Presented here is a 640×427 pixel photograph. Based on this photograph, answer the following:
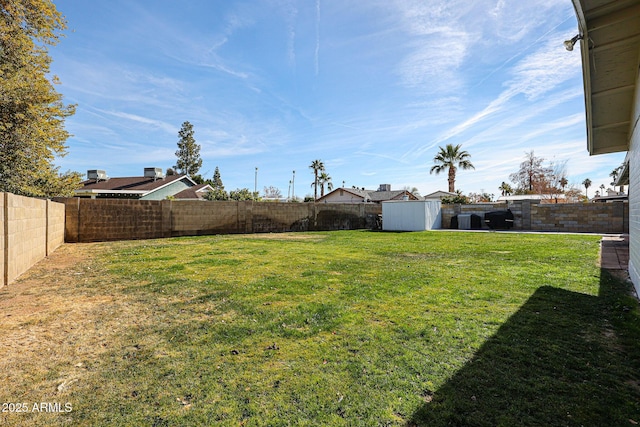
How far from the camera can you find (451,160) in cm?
2973

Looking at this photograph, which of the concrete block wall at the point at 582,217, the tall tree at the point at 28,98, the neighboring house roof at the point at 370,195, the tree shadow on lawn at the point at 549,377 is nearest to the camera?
the tree shadow on lawn at the point at 549,377

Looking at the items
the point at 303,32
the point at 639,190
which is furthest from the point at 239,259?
the point at 303,32

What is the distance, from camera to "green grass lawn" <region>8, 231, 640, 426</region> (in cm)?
183

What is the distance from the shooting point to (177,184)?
29891mm

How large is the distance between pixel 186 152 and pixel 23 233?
41.0m

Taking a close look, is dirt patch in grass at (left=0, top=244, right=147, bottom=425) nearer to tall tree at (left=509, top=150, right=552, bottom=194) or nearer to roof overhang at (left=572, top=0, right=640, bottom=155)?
roof overhang at (left=572, top=0, right=640, bottom=155)

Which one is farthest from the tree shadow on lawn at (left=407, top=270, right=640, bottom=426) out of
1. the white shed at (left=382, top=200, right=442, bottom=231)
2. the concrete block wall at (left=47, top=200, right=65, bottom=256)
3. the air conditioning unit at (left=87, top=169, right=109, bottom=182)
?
the air conditioning unit at (left=87, top=169, right=109, bottom=182)

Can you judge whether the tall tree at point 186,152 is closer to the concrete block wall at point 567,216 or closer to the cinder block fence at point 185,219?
the cinder block fence at point 185,219

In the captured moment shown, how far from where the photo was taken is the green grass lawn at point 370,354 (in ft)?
6.01

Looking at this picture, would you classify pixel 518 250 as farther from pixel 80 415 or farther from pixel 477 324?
pixel 80 415

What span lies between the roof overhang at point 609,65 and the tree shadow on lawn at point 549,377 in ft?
11.7

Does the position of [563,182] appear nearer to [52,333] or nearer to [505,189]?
[505,189]

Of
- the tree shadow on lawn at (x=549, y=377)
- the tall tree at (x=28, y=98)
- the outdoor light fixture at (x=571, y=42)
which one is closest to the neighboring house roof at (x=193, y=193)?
the tall tree at (x=28, y=98)

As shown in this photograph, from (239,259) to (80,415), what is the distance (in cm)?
578
